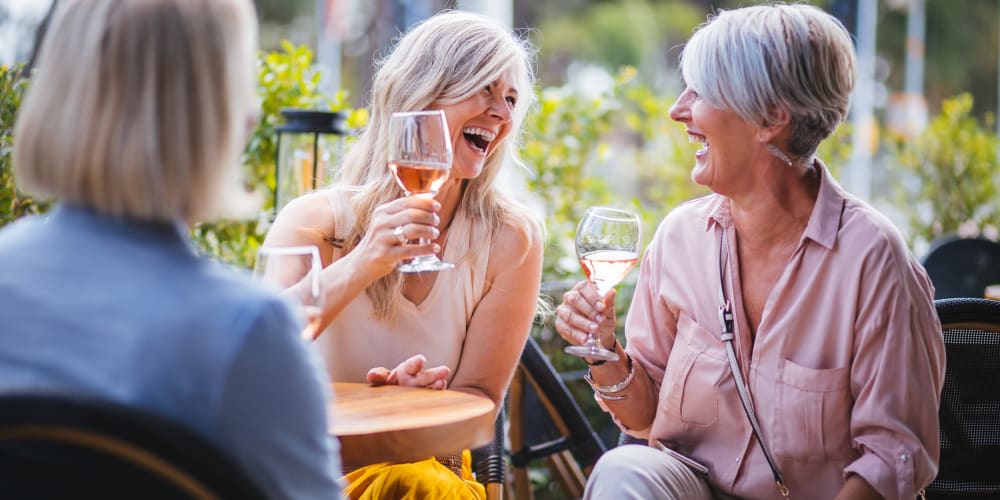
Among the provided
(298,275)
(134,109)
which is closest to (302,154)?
(298,275)

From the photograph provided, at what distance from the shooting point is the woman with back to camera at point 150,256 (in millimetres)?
1087

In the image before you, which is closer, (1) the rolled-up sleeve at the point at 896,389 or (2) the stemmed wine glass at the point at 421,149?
(1) the rolled-up sleeve at the point at 896,389

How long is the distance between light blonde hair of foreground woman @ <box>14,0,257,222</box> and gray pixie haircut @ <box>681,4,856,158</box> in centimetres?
123

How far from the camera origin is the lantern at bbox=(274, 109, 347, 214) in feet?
12.1

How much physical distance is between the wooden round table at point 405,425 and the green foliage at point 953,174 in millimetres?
6474

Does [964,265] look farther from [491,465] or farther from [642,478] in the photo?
[642,478]

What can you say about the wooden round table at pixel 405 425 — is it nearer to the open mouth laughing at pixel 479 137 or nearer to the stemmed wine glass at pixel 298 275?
the stemmed wine glass at pixel 298 275

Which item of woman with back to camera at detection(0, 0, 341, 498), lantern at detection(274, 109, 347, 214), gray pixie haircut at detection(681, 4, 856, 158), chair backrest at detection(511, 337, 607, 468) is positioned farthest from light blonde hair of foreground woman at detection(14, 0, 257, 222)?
lantern at detection(274, 109, 347, 214)

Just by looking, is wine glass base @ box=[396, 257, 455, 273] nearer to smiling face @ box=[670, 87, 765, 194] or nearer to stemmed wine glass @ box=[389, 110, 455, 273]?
stemmed wine glass @ box=[389, 110, 455, 273]

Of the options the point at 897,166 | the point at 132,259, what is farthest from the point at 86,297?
the point at 897,166

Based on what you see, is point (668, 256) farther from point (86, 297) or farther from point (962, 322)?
point (86, 297)

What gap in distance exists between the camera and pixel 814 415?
209cm

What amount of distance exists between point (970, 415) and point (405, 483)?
50.1 inches

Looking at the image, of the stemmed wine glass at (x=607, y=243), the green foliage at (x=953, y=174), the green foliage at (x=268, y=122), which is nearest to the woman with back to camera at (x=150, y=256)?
the stemmed wine glass at (x=607, y=243)
